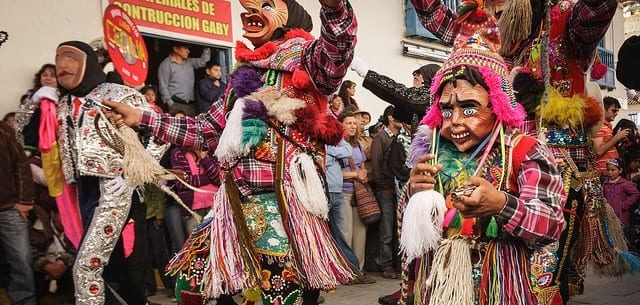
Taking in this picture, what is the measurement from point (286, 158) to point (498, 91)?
48.0 inches

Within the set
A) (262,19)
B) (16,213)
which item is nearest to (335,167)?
(16,213)

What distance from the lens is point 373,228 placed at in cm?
794

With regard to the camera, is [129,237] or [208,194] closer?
[129,237]

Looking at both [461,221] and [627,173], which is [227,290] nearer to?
[461,221]

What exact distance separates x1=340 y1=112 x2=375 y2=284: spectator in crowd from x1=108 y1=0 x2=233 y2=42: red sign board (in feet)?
7.20

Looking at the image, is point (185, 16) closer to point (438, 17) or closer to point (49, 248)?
point (49, 248)

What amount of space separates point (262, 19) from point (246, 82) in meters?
0.39

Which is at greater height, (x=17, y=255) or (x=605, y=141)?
(x=605, y=141)

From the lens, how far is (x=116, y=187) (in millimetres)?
4727

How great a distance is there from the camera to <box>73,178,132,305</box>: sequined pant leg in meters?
4.59

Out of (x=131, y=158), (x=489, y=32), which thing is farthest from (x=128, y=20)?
(x=489, y=32)

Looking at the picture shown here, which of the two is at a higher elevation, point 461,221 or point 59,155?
point 59,155

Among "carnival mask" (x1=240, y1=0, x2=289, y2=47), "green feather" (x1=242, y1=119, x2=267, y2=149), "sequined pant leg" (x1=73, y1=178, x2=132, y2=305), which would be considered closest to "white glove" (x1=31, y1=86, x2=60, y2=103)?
"sequined pant leg" (x1=73, y1=178, x2=132, y2=305)

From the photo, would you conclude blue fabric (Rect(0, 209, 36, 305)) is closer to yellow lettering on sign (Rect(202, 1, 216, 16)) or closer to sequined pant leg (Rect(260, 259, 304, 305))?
sequined pant leg (Rect(260, 259, 304, 305))
